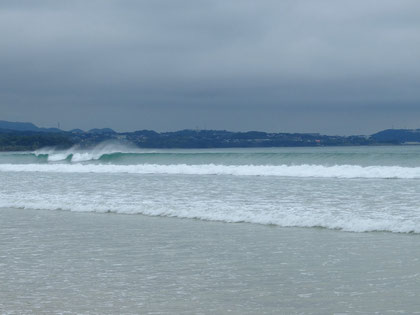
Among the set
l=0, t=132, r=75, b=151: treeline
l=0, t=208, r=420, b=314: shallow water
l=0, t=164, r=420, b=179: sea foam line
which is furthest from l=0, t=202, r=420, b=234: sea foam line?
l=0, t=132, r=75, b=151: treeline

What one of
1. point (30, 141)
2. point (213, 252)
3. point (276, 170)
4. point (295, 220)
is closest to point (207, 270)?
point (213, 252)

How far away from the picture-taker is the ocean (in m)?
5.42

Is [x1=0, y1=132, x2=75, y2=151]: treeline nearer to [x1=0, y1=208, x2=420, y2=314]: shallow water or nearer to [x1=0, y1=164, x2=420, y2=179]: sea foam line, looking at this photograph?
[x1=0, y1=164, x2=420, y2=179]: sea foam line

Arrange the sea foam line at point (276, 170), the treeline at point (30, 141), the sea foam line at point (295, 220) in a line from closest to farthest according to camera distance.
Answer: the sea foam line at point (295, 220)
the sea foam line at point (276, 170)
the treeline at point (30, 141)

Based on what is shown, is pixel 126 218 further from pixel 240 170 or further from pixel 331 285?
pixel 240 170

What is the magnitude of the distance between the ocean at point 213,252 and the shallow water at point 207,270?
0.01 metres

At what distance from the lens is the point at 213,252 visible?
774 cm

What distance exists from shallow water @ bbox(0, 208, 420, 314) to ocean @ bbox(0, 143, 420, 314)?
0.05 feet

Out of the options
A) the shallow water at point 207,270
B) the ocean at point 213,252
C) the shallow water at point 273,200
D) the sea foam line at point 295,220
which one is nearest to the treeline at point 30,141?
the shallow water at point 273,200

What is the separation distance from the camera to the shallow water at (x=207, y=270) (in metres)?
5.29

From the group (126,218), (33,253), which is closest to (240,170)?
(126,218)

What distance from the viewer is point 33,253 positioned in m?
7.89

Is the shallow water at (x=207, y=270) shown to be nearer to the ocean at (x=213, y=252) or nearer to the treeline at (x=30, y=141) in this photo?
the ocean at (x=213, y=252)

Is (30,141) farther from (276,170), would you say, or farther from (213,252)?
(213,252)
